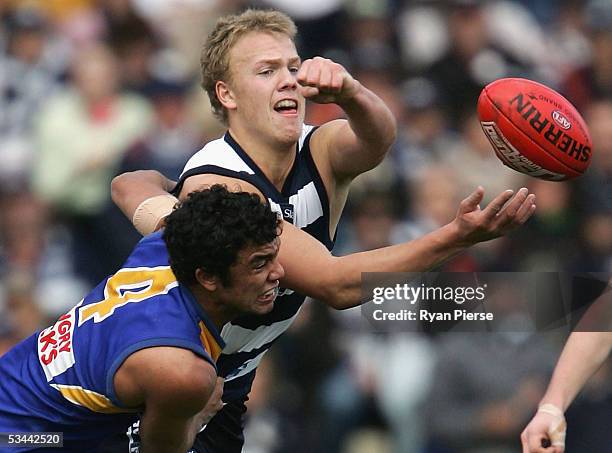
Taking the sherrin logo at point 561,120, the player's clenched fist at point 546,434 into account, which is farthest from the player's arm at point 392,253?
the player's clenched fist at point 546,434

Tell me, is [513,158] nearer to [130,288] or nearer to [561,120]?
[561,120]

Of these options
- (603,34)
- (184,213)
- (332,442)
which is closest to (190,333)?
(184,213)

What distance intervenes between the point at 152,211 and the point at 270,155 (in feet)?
1.85

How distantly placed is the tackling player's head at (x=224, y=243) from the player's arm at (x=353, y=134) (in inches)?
22.2

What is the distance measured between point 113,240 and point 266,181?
3309mm

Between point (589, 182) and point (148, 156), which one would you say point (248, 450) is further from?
point (589, 182)

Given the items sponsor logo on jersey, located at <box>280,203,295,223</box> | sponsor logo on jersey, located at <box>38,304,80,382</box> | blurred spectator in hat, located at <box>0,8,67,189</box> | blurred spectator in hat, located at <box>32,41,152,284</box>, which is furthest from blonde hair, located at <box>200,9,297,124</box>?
blurred spectator in hat, located at <box>0,8,67,189</box>

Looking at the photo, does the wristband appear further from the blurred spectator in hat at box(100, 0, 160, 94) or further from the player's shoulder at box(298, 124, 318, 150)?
the blurred spectator in hat at box(100, 0, 160, 94)

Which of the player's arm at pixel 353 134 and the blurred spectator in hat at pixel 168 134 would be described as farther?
the blurred spectator in hat at pixel 168 134

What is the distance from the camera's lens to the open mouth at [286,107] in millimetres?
5273

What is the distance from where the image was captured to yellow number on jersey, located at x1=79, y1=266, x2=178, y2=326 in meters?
4.41

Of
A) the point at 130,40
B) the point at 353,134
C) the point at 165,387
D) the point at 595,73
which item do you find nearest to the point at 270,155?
the point at 353,134

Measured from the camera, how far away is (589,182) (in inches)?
319

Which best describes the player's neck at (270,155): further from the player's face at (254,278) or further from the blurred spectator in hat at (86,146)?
the blurred spectator in hat at (86,146)
